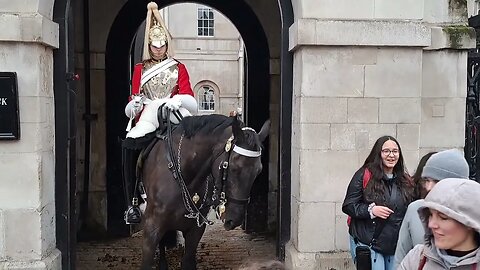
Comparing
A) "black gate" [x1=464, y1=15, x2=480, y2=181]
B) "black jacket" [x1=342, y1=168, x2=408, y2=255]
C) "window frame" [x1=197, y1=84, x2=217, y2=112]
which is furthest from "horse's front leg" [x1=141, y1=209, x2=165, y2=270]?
"window frame" [x1=197, y1=84, x2=217, y2=112]

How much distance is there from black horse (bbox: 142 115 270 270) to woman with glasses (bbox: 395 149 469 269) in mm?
1482

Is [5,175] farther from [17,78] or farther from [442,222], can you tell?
[442,222]

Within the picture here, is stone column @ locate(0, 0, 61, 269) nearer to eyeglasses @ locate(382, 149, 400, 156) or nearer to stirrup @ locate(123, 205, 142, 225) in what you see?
stirrup @ locate(123, 205, 142, 225)

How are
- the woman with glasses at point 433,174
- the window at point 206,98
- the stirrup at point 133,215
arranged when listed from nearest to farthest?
the woman with glasses at point 433,174
the stirrup at point 133,215
the window at point 206,98

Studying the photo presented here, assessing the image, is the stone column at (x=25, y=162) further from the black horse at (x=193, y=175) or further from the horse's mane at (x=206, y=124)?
the horse's mane at (x=206, y=124)

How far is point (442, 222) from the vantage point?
1950 millimetres

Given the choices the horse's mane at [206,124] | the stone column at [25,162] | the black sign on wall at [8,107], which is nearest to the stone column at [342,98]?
the horse's mane at [206,124]

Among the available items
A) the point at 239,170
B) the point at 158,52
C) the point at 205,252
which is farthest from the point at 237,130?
the point at 205,252

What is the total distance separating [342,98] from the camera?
5.12m

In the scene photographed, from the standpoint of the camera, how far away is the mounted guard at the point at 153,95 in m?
5.30

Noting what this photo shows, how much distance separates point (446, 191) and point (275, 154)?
6.91 metres

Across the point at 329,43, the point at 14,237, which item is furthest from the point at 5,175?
the point at 329,43

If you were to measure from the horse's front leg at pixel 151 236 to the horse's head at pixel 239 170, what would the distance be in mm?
815

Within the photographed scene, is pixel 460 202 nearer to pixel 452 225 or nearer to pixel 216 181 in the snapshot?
pixel 452 225
